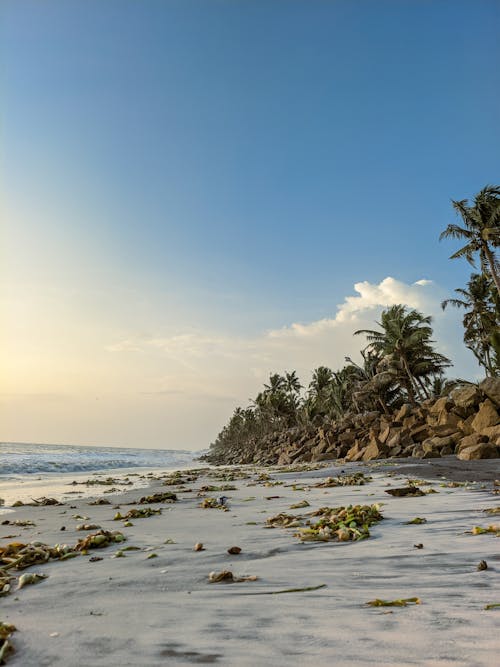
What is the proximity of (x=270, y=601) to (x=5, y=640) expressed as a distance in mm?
1618

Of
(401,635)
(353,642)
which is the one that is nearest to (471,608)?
(401,635)

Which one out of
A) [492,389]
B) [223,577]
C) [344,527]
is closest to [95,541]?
[223,577]

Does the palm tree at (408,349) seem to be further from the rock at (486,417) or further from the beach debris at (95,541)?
the beach debris at (95,541)

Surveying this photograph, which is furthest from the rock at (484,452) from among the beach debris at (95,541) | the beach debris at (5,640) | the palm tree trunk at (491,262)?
A: the beach debris at (5,640)

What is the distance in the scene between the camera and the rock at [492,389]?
18562mm

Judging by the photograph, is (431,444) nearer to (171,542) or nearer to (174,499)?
(174,499)

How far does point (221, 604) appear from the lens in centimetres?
286

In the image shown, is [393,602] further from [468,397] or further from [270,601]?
[468,397]

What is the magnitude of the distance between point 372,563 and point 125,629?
221 cm

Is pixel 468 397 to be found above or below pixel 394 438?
above

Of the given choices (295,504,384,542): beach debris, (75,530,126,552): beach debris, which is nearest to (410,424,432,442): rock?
(295,504,384,542): beach debris

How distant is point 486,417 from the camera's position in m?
17.4

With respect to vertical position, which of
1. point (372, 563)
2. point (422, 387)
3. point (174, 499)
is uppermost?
point (422, 387)

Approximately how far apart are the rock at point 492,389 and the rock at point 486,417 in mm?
613
